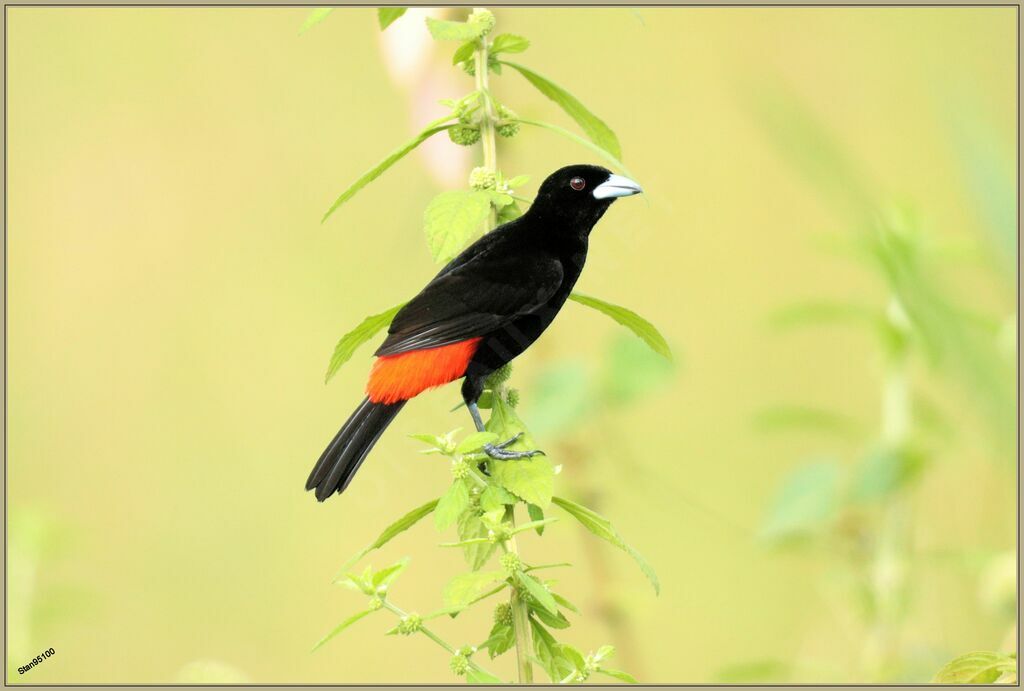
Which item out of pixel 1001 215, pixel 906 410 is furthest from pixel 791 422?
pixel 1001 215

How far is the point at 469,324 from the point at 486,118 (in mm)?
460

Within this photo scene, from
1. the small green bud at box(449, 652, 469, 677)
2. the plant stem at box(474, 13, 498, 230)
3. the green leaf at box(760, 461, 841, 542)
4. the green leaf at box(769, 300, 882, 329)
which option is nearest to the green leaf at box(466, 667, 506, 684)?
the small green bud at box(449, 652, 469, 677)

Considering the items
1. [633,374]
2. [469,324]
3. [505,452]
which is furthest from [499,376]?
[633,374]

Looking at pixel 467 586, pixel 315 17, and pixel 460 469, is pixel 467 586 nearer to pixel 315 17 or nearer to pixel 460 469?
pixel 460 469

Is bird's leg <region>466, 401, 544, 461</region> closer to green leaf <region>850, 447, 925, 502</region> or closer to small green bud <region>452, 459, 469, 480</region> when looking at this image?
small green bud <region>452, 459, 469, 480</region>

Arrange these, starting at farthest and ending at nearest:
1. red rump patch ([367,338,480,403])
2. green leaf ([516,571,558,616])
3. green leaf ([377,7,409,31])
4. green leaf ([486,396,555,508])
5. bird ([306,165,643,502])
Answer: red rump patch ([367,338,480,403]) → bird ([306,165,643,502]) → green leaf ([377,7,409,31]) → green leaf ([486,396,555,508]) → green leaf ([516,571,558,616])

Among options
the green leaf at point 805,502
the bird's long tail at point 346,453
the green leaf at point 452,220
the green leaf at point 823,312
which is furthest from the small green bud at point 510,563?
the green leaf at point 823,312

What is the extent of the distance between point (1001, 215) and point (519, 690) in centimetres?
69

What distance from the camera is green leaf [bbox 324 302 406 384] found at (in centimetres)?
133

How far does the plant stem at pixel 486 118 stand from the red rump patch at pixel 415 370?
1.34 ft

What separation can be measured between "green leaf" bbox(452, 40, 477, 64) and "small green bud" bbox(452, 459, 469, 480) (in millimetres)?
555

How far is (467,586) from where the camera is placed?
113 centimetres

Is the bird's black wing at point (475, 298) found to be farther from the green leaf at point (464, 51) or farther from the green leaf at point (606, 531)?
the green leaf at point (606, 531)

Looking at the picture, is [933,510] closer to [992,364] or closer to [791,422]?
[791,422]
